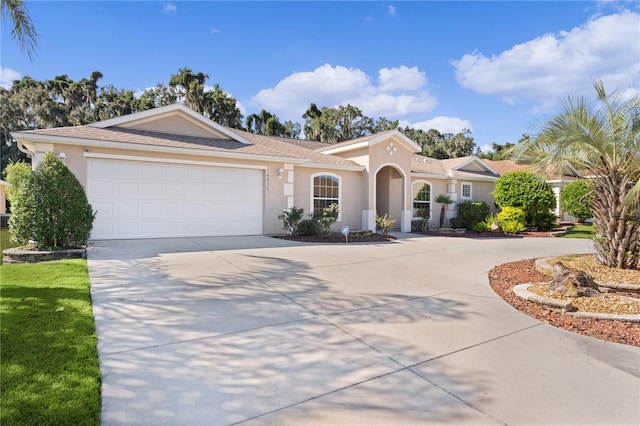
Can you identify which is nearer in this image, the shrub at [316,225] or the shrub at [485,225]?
the shrub at [316,225]

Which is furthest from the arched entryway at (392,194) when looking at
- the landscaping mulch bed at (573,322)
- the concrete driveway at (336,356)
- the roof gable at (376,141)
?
the concrete driveway at (336,356)

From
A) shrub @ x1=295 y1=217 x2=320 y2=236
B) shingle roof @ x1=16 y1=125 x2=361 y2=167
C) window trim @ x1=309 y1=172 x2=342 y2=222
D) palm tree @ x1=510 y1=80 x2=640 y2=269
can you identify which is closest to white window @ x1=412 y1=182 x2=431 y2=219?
window trim @ x1=309 y1=172 x2=342 y2=222

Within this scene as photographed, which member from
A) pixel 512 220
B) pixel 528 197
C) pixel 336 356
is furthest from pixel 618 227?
pixel 528 197

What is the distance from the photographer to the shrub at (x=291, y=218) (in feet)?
40.8

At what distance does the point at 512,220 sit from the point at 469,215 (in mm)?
2061

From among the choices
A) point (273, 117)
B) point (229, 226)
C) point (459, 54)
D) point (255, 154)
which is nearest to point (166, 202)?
point (229, 226)

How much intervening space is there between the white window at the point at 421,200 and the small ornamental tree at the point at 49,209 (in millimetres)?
14710

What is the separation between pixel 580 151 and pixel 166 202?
1137 cm

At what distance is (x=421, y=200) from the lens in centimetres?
1842

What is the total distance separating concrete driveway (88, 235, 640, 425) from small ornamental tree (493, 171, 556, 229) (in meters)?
13.0

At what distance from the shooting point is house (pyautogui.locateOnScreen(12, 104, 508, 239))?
10188mm

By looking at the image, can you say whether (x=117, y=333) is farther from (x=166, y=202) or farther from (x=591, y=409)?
(x=166, y=202)

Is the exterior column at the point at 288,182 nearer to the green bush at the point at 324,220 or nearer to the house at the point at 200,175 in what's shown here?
the house at the point at 200,175

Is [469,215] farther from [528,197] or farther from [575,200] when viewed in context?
[575,200]
